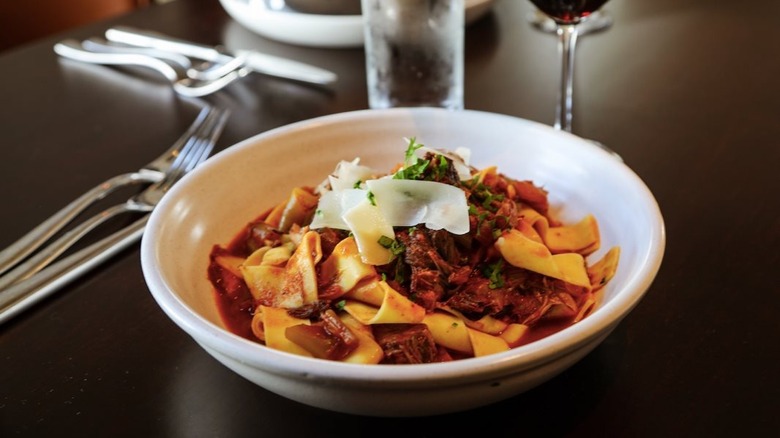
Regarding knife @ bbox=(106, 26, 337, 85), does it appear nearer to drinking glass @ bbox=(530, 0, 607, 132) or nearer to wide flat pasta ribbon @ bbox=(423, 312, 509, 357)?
drinking glass @ bbox=(530, 0, 607, 132)

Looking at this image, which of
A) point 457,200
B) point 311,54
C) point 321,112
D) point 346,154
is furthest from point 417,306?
point 311,54

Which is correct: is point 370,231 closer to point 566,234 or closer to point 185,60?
point 566,234

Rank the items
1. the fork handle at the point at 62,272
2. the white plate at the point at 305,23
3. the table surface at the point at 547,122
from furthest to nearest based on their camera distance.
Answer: the white plate at the point at 305,23 < the fork handle at the point at 62,272 < the table surface at the point at 547,122

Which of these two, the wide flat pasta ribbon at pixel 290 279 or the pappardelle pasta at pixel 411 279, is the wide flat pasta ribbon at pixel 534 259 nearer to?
the pappardelle pasta at pixel 411 279

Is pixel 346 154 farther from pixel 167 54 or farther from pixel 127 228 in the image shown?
pixel 167 54

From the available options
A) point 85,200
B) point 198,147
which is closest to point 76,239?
point 85,200

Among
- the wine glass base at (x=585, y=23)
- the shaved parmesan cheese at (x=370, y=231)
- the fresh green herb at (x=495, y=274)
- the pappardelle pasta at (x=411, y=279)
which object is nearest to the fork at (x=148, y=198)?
the pappardelle pasta at (x=411, y=279)

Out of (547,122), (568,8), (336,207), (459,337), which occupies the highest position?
(568,8)
